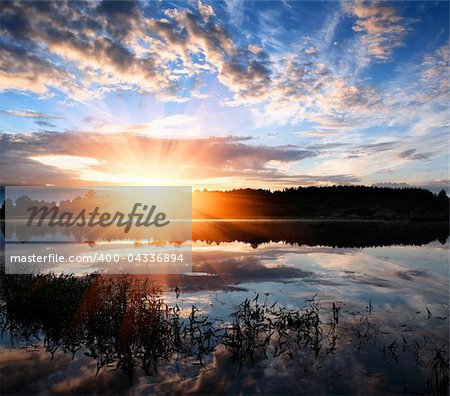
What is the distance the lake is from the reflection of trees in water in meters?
0.04

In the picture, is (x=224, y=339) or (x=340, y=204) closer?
(x=224, y=339)

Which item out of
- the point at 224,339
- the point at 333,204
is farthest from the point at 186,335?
the point at 333,204

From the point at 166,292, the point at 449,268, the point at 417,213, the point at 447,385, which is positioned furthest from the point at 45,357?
the point at 417,213

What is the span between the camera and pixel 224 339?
38.2ft

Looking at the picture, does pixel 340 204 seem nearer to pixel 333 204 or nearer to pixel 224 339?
pixel 333 204

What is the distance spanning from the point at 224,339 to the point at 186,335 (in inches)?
50.8

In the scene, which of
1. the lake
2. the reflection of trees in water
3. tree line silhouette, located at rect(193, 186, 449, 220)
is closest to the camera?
the lake

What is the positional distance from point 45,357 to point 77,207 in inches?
6138

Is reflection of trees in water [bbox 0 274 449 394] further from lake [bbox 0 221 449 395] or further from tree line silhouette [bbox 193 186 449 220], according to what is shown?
tree line silhouette [bbox 193 186 449 220]

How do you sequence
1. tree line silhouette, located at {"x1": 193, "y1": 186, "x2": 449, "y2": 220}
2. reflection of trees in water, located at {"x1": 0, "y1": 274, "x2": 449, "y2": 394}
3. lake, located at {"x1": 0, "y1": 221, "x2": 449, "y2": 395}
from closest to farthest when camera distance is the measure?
lake, located at {"x1": 0, "y1": 221, "x2": 449, "y2": 395}, reflection of trees in water, located at {"x1": 0, "y1": 274, "x2": 449, "y2": 394}, tree line silhouette, located at {"x1": 193, "y1": 186, "x2": 449, "y2": 220}

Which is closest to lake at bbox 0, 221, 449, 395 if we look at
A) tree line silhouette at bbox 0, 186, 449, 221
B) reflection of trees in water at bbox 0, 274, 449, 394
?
reflection of trees in water at bbox 0, 274, 449, 394

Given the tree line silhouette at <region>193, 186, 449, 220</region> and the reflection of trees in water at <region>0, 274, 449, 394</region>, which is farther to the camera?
the tree line silhouette at <region>193, 186, 449, 220</region>

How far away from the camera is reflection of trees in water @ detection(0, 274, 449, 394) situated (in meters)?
10.3

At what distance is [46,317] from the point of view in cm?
1370
